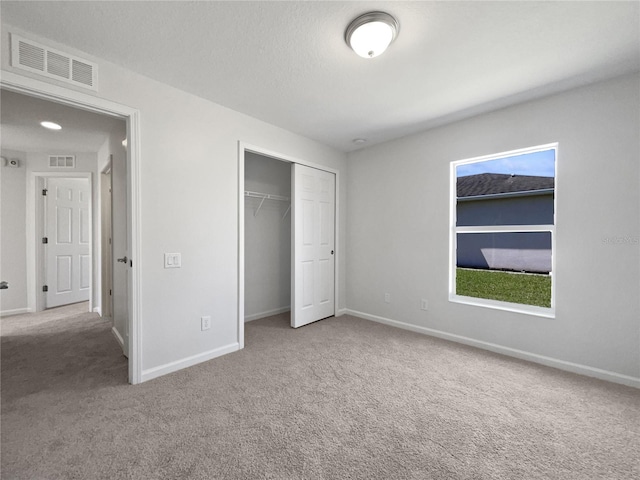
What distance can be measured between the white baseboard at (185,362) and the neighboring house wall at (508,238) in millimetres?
2872

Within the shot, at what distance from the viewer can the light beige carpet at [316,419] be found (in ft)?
4.55

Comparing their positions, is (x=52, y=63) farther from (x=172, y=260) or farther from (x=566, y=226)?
(x=566, y=226)

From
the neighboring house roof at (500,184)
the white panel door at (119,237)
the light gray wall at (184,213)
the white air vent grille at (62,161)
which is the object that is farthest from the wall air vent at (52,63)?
the neighboring house roof at (500,184)

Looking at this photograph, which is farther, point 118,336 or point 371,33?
point 118,336

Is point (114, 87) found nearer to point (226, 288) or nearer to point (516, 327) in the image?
point (226, 288)

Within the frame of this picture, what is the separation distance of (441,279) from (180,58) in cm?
337

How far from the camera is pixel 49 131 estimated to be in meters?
3.33

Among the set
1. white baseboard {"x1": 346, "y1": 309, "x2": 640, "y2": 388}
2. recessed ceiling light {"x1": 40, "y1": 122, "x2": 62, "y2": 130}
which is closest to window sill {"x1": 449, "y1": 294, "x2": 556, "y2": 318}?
white baseboard {"x1": 346, "y1": 309, "x2": 640, "y2": 388}

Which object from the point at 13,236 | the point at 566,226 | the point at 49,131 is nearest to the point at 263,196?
the point at 49,131

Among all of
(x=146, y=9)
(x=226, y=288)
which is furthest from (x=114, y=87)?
(x=226, y=288)

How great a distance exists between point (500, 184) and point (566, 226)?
0.84 metres

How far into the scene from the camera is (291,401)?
1.95 metres

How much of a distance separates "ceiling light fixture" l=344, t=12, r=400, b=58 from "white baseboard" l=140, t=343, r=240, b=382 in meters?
2.88

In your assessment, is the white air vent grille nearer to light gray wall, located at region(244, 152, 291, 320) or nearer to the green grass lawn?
light gray wall, located at region(244, 152, 291, 320)
